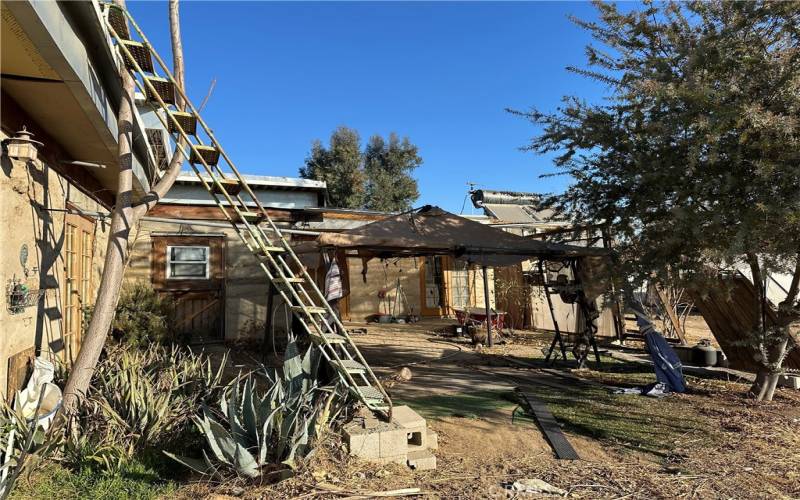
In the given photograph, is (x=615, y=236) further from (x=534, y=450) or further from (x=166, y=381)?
(x=166, y=381)

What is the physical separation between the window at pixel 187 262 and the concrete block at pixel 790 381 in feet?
35.5

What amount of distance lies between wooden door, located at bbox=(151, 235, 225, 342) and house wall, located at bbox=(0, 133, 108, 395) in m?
4.33

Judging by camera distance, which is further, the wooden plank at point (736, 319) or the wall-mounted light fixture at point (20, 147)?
the wooden plank at point (736, 319)

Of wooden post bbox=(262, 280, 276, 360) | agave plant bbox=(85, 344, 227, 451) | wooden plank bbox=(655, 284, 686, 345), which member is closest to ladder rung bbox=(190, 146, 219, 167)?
agave plant bbox=(85, 344, 227, 451)

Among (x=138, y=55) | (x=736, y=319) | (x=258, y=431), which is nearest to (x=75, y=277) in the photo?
(x=138, y=55)

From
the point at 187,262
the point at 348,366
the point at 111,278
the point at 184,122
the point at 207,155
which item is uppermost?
the point at 184,122

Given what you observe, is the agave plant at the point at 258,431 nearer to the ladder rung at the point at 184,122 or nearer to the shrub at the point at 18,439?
the shrub at the point at 18,439

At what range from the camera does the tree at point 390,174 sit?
25953 mm

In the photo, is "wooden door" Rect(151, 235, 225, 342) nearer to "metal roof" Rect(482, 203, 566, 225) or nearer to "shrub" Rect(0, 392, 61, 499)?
"shrub" Rect(0, 392, 61, 499)

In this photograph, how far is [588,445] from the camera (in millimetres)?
5133

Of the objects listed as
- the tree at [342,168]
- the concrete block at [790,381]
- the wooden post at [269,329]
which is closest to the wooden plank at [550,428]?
the concrete block at [790,381]

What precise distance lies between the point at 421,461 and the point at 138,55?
464cm

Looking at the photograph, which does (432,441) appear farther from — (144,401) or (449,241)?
(449,241)

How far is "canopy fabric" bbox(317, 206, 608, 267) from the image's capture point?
827cm
